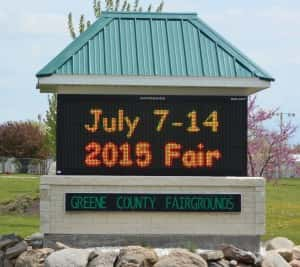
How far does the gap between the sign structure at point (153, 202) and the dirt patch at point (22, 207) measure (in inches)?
543

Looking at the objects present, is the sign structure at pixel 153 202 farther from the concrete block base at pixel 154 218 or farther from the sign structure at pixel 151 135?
the sign structure at pixel 151 135

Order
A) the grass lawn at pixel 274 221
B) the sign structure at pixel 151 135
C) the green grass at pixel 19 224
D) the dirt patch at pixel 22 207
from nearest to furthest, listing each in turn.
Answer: the sign structure at pixel 151 135
the green grass at pixel 19 224
the grass lawn at pixel 274 221
the dirt patch at pixel 22 207

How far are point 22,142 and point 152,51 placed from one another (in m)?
62.8

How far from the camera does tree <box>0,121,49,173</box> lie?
75688 mm

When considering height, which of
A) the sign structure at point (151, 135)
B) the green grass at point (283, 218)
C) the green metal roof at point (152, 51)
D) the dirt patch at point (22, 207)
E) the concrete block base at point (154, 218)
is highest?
the green metal roof at point (152, 51)

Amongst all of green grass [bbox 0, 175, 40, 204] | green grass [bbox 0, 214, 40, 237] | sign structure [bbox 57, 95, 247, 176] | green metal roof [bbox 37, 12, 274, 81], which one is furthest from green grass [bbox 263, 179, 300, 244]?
green grass [bbox 0, 175, 40, 204]

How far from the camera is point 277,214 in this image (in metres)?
29.2

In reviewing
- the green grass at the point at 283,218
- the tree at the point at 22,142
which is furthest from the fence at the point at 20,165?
the green grass at the point at 283,218

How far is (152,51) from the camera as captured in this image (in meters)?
15.6

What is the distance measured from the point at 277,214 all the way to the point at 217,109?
47.5ft

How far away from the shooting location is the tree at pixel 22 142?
2980 inches

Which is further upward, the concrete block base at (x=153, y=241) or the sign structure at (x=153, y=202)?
the sign structure at (x=153, y=202)

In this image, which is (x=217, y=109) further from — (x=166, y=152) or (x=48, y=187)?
(x=48, y=187)

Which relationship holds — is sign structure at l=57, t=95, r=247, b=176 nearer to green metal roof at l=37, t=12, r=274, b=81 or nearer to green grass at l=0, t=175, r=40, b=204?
green metal roof at l=37, t=12, r=274, b=81
